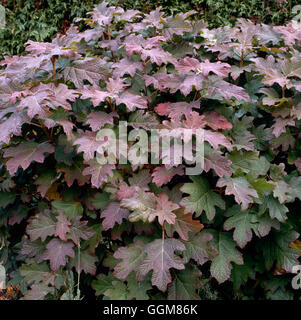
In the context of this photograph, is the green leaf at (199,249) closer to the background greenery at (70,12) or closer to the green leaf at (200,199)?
the green leaf at (200,199)

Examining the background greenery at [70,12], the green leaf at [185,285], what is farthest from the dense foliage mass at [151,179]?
the background greenery at [70,12]

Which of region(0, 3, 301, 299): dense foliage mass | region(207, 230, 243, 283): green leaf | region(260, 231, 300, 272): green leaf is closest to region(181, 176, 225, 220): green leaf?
region(0, 3, 301, 299): dense foliage mass

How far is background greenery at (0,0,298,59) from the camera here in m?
5.37

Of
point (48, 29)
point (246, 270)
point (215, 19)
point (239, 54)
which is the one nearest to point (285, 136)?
point (239, 54)

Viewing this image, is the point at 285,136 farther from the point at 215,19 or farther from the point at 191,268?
the point at 215,19

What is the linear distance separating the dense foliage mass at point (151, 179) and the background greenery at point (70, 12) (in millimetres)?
3673

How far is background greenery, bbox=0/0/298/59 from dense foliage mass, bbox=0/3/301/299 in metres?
3.67

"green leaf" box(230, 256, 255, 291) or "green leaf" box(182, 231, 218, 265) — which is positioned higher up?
"green leaf" box(182, 231, 218, 265)

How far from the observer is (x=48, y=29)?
552cm

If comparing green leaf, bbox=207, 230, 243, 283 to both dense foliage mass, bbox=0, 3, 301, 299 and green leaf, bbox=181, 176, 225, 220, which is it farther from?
green leaf, bbox=181, 176, 225, 220

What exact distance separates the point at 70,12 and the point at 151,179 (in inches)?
185

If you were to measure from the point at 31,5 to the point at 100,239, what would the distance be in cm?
491

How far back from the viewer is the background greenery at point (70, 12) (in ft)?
17.6

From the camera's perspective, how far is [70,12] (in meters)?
5.59
